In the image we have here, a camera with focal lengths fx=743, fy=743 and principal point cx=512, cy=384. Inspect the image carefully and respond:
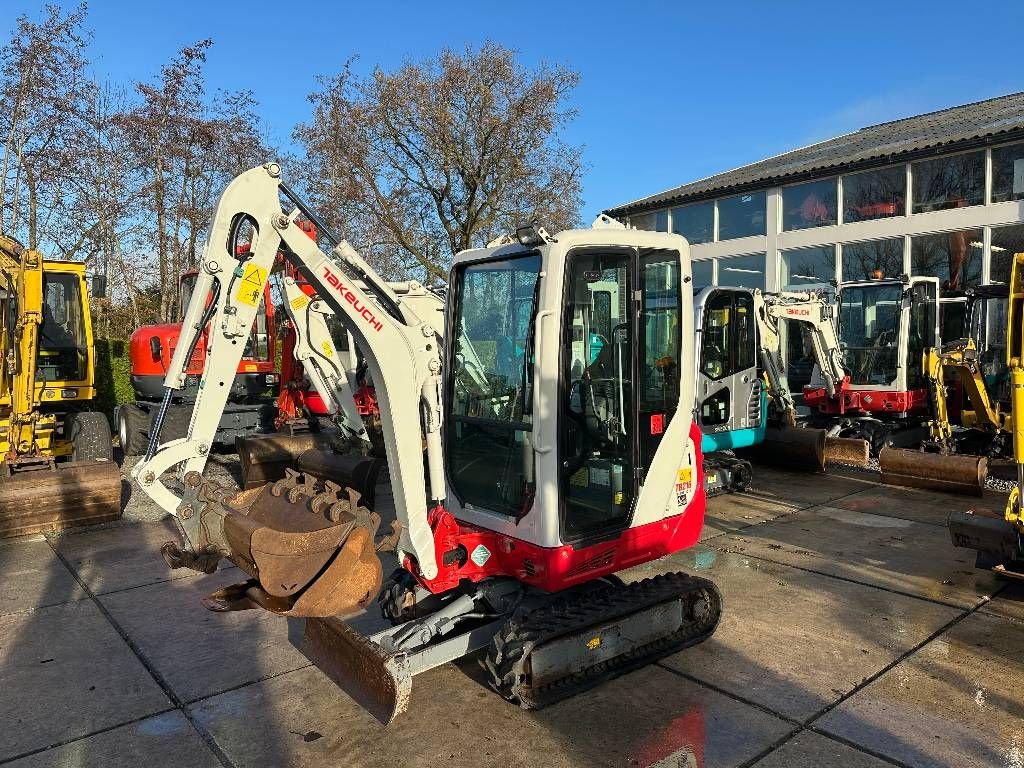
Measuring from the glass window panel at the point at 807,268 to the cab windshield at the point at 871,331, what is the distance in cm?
527

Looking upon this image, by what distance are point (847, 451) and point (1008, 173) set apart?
339 inches

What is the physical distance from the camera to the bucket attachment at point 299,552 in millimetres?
3184

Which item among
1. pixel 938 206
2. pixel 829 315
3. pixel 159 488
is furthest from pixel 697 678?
pixel 938 206

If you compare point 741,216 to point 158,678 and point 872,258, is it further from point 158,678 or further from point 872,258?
point 158,678

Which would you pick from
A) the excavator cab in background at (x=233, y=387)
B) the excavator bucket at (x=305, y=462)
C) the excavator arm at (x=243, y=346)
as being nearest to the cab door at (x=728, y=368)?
the excavator bucket at (x=305, y=462)

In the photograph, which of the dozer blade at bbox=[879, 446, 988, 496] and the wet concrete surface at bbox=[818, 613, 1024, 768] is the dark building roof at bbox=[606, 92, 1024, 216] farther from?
the wet concrete surface at bbox=[818, 613, 1024, 768]

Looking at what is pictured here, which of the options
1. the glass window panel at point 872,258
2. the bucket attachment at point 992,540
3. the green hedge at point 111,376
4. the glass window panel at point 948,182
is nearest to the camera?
the bucket attachment at point 992,540

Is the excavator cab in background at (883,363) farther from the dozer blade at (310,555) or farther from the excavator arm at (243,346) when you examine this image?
the dozer blade at (310,555)

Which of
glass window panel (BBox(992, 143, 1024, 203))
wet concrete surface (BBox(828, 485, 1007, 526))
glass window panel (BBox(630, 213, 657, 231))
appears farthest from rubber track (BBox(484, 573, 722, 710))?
glass window panel (BBox(630, 213, 657, 231))

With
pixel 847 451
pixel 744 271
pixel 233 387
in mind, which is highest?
pixel 744 271

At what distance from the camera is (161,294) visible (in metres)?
19.8

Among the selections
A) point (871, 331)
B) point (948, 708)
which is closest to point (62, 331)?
point (948, 708)

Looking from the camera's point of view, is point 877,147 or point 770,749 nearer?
point 770,749

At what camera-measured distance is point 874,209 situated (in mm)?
17312
